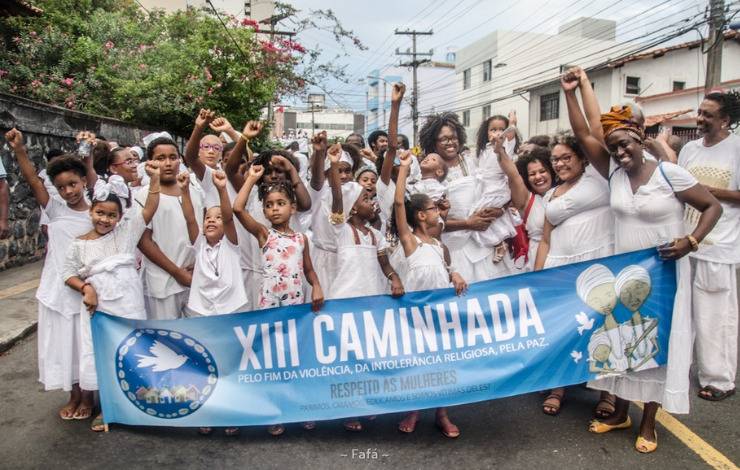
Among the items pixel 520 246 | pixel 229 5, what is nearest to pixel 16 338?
pixel 520 246

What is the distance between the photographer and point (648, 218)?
12.0ft

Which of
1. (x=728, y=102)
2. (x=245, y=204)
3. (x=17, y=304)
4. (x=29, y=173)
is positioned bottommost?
(x=17, y=304)

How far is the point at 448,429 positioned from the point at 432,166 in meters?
2.00

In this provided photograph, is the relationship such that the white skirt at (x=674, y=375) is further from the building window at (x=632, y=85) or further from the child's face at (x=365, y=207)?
the building window at (x=632, y=85)

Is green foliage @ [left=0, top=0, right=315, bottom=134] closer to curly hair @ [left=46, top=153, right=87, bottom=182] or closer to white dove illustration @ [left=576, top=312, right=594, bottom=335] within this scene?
curly hair @ [left=46, top=153, right=87, bottom=182]

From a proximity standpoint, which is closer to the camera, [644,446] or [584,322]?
[644,446]

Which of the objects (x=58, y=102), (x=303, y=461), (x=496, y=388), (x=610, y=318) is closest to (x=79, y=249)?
(x=303, y=461)

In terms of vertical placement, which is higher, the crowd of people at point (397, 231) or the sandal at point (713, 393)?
the crowd of people at point (397, 231)

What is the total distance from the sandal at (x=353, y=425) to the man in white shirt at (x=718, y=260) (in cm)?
255

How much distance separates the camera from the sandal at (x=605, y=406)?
3.93 meters

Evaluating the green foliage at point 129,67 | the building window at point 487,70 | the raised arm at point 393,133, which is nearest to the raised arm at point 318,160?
the raised arm at point 393,133

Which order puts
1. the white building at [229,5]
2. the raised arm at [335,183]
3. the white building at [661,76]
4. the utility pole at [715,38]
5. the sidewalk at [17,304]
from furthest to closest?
the white building at [229,5] → the white building at [661,76] → the utility pole at [715,38] → the sidewalk at [17,304] → the raised arm at [335,183]

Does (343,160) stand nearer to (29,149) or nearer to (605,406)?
(605,406)

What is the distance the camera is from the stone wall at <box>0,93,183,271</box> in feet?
26.8
